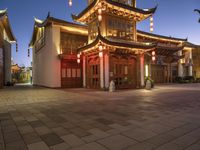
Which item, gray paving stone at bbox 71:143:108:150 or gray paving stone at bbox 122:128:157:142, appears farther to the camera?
gray paving stone at bbox 122:128:157:142

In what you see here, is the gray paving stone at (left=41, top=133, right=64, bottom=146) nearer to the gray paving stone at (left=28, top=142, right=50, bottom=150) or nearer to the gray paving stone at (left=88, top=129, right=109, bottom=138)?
the gray paving stone at (left=28, top=142, right=50, bottom=150)

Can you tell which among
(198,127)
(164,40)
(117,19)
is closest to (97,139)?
(198,127)

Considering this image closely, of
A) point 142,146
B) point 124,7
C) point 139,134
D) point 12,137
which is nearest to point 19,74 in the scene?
point 124,7

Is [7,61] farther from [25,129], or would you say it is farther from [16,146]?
[16,146]

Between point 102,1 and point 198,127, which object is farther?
point 102,1

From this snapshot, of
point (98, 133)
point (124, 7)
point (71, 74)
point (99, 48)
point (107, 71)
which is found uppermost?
point (124, 7)

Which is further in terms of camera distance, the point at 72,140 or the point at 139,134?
the point at 139,134

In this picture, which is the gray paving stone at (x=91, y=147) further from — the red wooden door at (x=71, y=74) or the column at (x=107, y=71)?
the red wooden door at (x=71, y=74)

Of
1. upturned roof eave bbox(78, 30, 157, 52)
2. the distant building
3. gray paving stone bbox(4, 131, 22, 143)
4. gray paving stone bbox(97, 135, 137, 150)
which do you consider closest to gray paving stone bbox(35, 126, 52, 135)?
gray paving stone bbox(4, 131, 22, 143)

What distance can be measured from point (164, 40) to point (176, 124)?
25.0 meters

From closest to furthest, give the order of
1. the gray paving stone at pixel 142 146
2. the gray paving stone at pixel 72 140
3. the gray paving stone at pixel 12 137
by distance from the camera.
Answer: the gray paving stone at pixel 142 146, the gray paving stone at pixel 72 140, the gray paving stone at pixel 12 137

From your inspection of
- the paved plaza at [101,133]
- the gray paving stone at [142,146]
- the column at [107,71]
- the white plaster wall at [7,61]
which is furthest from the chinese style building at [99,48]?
the gray paving stone at [142,146]

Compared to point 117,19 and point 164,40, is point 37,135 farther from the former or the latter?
point 164,40

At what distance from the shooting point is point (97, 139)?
9.97ft
